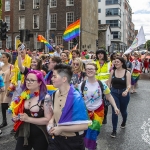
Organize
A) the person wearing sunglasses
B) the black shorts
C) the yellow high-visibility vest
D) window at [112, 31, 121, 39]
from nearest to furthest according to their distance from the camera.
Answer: the black shorts
the person wearing sunglasses
the yellow high-visibility vest
window at [112, 31, 121, 39]

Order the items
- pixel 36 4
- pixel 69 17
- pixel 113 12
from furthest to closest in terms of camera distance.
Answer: pixel 113 12 → pixel 36 4 → pixel 69 17

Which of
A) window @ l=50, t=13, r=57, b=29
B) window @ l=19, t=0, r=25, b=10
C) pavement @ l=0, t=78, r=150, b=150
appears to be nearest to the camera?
pavement @ l=0, t=78, r=150, b=150

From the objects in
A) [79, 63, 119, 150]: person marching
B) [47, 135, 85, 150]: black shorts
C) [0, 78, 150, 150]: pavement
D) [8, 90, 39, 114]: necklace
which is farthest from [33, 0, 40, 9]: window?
[47, 135, 85, 150]: black shorts

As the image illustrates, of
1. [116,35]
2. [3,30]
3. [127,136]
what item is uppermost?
[116,35]

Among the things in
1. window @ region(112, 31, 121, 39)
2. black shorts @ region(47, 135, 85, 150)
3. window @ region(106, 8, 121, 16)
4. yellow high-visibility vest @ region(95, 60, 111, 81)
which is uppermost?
window @ region(106, 8, 121, 16)

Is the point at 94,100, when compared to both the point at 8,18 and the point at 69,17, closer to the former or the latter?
the point at 69,17

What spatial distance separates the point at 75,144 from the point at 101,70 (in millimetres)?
3875

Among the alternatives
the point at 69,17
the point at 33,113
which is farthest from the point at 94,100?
the point at 69,17

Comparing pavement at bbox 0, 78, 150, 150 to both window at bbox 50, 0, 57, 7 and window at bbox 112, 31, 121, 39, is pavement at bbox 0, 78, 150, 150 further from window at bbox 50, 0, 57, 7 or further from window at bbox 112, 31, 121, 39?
window at bbox 112, 31, 121, 39

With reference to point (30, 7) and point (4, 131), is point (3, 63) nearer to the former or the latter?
point (4, 131)

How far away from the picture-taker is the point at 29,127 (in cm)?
301

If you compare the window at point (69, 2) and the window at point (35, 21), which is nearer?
the window at point (69, 2)

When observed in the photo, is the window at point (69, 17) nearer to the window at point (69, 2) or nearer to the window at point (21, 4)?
the window at point (69, 2)

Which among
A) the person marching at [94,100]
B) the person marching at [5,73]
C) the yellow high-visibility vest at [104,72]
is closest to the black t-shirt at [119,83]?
the yellow high-visibility vest at [104,72]
